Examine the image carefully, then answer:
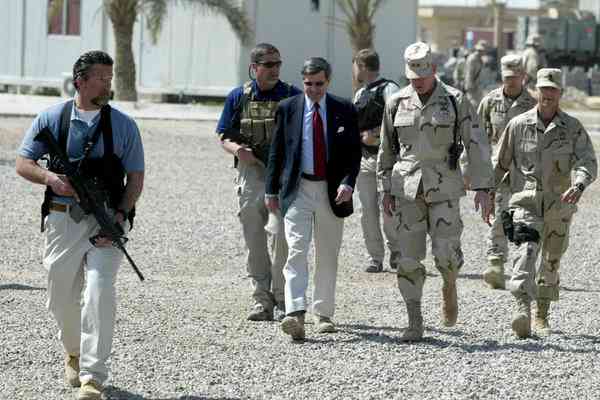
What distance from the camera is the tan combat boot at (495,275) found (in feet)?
35.8

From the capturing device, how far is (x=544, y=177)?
29.0 ft

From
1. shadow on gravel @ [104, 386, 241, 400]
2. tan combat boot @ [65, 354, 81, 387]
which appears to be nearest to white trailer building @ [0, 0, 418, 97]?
tan combat boot @ [65, 354, 81, 387]

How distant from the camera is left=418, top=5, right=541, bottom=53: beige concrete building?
3223 inches

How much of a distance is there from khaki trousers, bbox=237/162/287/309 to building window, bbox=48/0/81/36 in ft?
98.4

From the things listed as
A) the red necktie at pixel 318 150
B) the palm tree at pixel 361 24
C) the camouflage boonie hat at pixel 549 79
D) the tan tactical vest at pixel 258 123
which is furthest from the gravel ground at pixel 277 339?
the palm tree at pixel 361 24

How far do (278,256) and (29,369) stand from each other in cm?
217

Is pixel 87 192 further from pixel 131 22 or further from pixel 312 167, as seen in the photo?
pixel 131 22

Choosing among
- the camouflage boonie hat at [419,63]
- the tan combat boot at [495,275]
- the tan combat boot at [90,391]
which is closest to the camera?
the tan combat boot at [90,391]

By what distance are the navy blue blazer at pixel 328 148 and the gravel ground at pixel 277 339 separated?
2.79ft

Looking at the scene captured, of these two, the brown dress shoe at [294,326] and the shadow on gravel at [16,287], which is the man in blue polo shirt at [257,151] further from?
the shadow on gravel at [16,287]

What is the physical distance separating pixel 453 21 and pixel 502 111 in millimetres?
73956

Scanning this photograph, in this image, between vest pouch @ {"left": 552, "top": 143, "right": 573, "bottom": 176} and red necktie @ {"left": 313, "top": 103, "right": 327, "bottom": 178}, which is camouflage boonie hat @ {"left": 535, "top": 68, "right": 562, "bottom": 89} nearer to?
vest pouch @ {"left": 552, "top": 143, "right": 573, "bottom": 176}

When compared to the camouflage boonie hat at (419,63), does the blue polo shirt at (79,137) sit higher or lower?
lower

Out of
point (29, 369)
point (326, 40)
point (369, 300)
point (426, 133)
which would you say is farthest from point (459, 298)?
point (326, 40)
